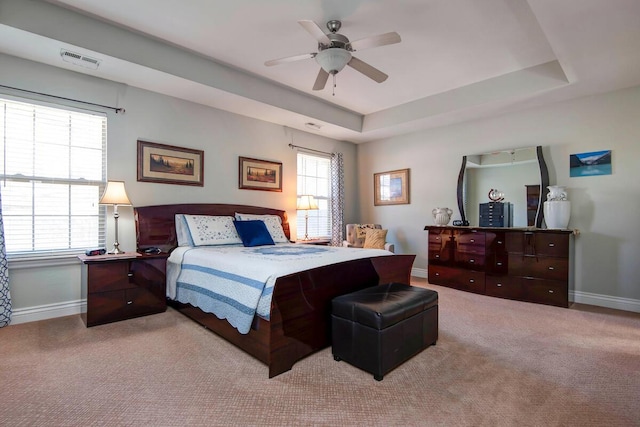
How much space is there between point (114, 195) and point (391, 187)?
450 centimetres

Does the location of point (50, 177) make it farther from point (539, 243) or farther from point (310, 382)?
point (539, 243)

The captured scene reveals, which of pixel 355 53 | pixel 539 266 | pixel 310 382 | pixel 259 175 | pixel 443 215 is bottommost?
pixel 310 382

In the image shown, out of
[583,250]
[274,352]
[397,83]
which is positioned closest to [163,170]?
[274,352]

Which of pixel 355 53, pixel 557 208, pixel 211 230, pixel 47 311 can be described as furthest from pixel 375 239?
pixel 47 311

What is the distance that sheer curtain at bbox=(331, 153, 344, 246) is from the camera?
19.7 ft

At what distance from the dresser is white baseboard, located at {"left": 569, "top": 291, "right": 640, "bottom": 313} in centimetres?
16

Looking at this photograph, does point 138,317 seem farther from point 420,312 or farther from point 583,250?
point 583,250

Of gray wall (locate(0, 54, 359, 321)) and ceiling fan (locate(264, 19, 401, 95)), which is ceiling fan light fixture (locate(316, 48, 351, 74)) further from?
gray wall (locate(0, 54, 359, 321))

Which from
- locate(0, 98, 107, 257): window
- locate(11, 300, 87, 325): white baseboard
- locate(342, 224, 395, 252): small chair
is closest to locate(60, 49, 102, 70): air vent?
locate(0, 98, 107, 257): window

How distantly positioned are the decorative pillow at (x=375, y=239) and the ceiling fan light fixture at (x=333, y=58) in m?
3.24

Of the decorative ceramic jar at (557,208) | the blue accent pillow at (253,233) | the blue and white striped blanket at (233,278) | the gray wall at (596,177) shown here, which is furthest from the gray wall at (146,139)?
the decorative ceramic jar at (557,208)

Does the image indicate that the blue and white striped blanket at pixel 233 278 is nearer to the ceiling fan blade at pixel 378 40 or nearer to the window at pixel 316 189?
the ceiling fan blade at pixel 378 40

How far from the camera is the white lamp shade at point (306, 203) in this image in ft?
17.4

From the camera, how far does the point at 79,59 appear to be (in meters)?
3.07
